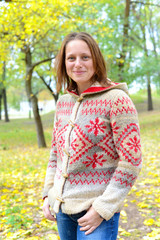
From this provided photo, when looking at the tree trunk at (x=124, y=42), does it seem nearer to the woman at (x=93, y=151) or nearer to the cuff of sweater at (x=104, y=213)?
the woman at (x=93, y=151)

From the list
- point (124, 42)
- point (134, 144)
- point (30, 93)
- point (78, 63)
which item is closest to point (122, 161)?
point (134, 144)

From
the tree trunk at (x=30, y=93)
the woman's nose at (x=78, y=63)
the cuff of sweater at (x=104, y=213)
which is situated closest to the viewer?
the cuff of sweater at (x=104, y=213)

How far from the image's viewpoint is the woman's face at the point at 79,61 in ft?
5.20

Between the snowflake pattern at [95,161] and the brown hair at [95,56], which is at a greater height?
the brown hair at [95,56]

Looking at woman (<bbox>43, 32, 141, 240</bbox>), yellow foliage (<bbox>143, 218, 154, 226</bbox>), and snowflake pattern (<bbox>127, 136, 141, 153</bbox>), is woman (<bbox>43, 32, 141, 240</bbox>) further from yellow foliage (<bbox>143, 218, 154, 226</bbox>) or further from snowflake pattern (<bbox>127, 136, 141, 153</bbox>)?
yellow foliage (<bbox>143, 218, 154, 226</bbox>)

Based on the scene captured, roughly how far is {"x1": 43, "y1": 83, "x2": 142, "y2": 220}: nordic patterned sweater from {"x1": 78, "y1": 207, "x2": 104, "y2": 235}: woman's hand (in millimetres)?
39

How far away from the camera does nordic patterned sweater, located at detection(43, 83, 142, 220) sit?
1.39 m

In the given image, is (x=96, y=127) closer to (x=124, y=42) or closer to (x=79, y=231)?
(x=79, y=231)

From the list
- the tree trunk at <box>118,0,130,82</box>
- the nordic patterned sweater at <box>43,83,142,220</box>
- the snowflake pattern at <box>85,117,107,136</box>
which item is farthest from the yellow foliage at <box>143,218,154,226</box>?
the tree trunk at <box>118,0,130,82</box>

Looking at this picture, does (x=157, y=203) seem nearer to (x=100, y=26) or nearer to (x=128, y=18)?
(x=100, y=26)

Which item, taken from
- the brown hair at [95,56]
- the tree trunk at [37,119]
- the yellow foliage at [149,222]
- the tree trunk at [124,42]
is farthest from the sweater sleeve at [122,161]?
the tree trunk at [124,42]

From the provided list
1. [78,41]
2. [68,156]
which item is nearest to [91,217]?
[68,156]

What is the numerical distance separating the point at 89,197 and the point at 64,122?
0.54 metres

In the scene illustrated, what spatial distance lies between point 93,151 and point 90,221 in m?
0.40
